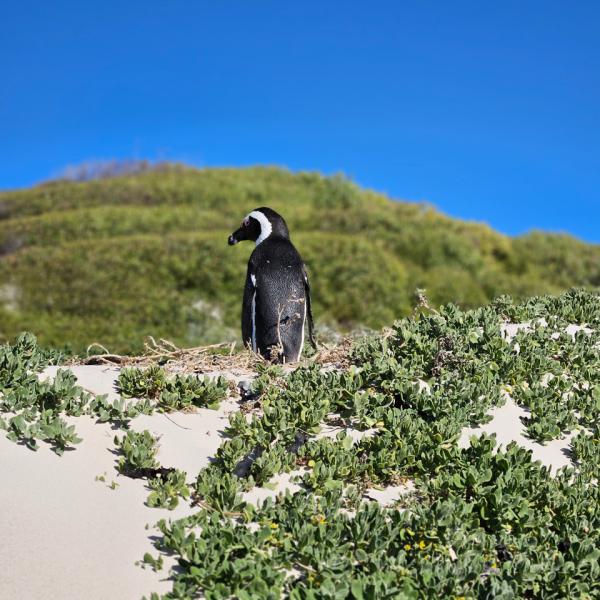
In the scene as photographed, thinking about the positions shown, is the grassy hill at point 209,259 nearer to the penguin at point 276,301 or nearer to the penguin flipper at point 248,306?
the penguin flipper at point 248,306

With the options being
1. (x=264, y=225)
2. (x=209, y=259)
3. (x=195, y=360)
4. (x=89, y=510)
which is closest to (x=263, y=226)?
(x=264, y=225)

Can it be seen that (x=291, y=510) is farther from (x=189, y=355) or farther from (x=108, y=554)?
(x=189, y=355)

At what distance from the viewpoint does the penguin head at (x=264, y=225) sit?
6954 mm

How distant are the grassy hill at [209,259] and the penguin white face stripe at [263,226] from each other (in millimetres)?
6341

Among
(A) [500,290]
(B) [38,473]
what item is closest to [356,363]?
(B) [38,473]

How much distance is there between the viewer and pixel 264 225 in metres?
7.03

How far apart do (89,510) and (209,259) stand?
13258 millimetres

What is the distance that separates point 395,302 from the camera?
15.8m

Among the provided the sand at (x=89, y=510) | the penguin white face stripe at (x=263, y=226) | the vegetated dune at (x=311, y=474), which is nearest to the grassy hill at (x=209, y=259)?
the penguin white face stripe at (x=263, y=226)

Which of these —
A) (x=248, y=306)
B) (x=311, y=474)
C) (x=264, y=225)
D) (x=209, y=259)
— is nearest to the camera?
(x=311, y=474)

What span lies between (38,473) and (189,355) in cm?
157

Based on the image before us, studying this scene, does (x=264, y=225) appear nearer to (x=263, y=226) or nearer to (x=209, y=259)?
(x=263, y=226)

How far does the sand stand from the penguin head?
9.86 ft

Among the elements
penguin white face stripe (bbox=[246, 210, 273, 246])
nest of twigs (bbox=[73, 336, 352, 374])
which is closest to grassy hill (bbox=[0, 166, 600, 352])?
penguin white face stripe (bbox=[246, 210, 273, 246])
